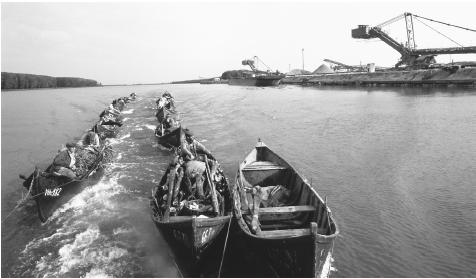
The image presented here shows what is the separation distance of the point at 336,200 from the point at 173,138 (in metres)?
15.4

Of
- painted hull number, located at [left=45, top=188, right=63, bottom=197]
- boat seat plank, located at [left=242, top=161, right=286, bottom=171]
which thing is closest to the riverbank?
boat seat plank, located at [left=242, top=161, right=286, bottom=171]

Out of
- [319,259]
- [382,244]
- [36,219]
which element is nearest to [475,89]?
[382,244]

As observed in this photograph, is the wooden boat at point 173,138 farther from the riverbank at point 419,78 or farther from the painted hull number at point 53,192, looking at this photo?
the riverbank at point 419,78

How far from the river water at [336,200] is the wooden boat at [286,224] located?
1925 millimetres

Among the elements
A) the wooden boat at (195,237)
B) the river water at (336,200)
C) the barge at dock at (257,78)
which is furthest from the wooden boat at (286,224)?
the barge at dock at (257,78)

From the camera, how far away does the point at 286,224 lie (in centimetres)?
1214

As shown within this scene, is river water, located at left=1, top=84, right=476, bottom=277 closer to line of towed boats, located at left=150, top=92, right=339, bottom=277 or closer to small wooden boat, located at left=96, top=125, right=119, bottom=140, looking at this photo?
small wooden boat, located at left=96, top=125, right=119, bottom=140

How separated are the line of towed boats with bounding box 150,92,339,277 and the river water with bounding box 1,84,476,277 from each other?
1762mm

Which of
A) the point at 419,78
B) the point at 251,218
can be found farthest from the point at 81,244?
the point at 419,78

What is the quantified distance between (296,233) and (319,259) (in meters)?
0.99

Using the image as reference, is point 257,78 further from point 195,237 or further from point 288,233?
point 288,233

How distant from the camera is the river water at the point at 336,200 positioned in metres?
11.7

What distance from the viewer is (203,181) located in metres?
14.7

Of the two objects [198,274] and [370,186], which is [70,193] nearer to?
[198,274]
